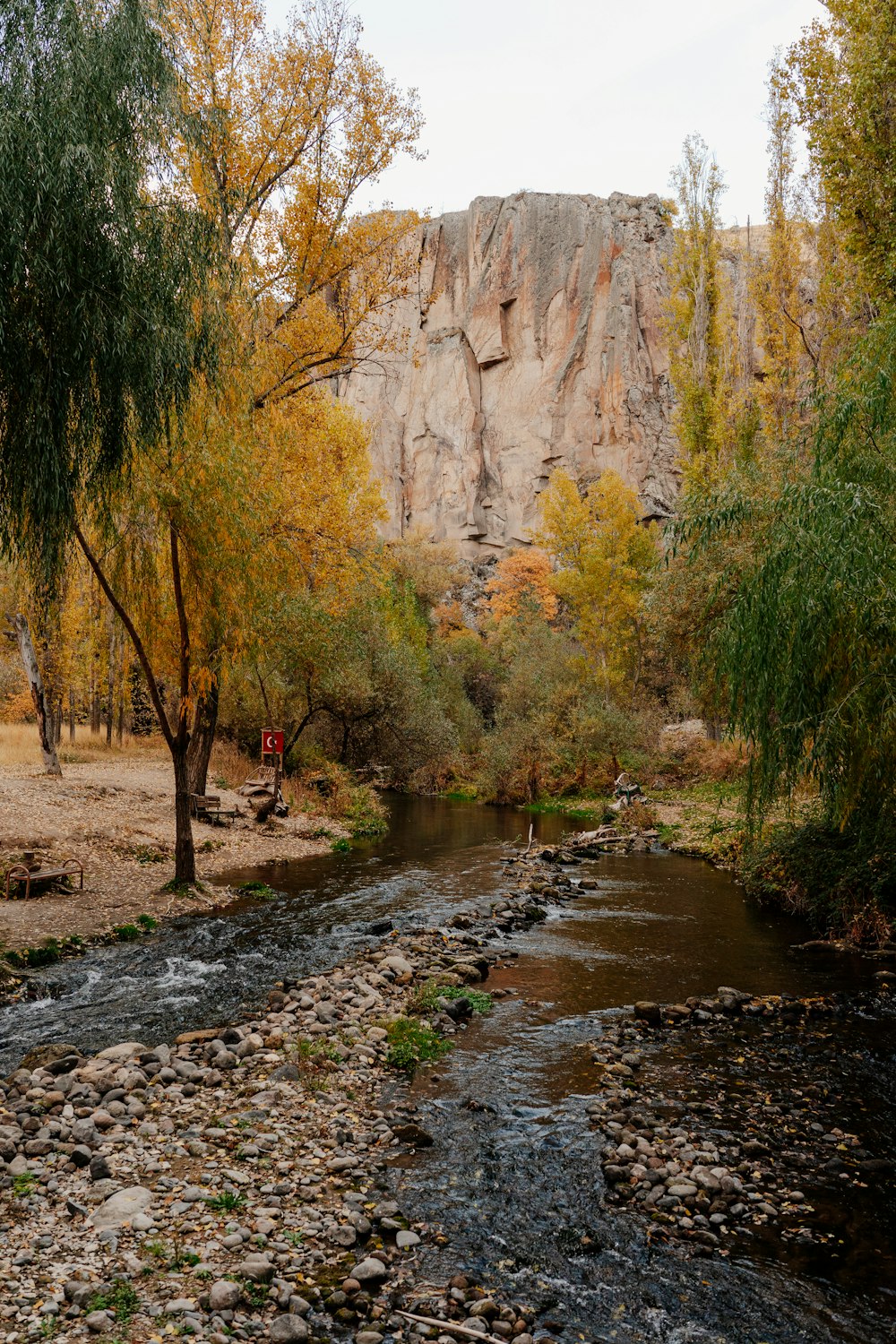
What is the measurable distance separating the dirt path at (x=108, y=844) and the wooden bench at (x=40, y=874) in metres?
0.24

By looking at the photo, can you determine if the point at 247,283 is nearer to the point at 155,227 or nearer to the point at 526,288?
the point at 155,227

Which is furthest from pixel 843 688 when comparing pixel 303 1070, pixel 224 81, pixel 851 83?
pixel 224 81

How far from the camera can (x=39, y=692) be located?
822 inches

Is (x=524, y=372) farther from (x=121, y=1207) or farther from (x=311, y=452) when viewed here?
(x=121, y=1207)

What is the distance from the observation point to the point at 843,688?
27.3ft

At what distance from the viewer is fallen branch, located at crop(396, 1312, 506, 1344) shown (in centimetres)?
390

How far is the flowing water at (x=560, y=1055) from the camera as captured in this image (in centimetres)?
443

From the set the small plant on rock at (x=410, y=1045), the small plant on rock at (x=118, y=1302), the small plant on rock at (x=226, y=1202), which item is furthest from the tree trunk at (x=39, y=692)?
the small plant on rock at (x=118, y=1302)

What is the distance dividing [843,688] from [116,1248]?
7.58 meters

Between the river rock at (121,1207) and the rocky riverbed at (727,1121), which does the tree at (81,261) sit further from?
the rocky riverbed at (727,1121)

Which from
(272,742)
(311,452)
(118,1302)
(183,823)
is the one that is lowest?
(118,1302)

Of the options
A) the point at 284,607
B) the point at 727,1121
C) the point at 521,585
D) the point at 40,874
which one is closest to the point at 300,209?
the point at 284,607

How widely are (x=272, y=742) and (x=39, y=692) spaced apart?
19.6ft

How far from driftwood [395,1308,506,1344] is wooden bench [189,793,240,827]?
51.2ft
